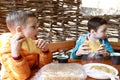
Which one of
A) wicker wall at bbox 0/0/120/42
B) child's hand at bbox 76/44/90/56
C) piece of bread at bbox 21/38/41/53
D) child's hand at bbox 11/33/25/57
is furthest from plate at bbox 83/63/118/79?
wicker wall at bbox 0/0/120/42

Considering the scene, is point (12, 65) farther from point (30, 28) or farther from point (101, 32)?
point (101, 32)

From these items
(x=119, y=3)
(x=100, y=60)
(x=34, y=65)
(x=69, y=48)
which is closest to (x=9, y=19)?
(x=34, y=65)

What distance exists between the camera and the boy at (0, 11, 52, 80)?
Answer: 4.49 feet

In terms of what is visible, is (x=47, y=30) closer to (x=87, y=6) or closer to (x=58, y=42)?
(x=58, y=42)

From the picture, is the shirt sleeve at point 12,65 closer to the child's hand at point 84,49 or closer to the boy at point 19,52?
the boy at point 19,52

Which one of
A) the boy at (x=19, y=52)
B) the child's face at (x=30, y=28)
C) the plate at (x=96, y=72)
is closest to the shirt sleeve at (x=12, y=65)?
the boy at (x=19, y=52)

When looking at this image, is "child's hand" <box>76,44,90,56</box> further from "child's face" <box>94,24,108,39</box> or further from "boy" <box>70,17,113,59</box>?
"child's face" <box>94,24,108,39</box>

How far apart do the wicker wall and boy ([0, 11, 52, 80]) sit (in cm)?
73

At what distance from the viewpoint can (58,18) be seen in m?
2.45

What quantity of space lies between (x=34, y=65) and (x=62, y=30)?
952mm

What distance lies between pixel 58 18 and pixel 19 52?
45.1 inches

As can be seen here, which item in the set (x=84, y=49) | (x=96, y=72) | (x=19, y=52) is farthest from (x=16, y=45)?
(x=84, y=49)

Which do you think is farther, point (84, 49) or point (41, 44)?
point (84, 49)

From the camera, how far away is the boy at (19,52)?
4.49ft
